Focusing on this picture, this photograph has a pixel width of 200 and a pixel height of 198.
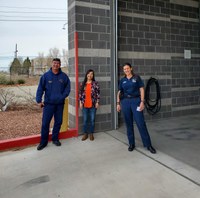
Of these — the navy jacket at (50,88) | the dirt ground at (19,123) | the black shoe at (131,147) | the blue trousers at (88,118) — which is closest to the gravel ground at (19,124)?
the dirt ground at (19,123)

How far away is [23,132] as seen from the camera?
5516mm

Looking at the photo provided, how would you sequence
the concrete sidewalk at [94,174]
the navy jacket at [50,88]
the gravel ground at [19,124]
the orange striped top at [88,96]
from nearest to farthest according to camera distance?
the concrete sidewalk at [94,174] < the navy jacket at [50,88] < the orange striped top at [88,96] < the gravel ground at [19,124]

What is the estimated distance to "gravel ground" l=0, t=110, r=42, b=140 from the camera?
5426mm

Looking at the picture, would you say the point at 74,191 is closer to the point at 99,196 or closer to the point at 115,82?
the point at 99,196

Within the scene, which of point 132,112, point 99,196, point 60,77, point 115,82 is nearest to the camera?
point 99,196

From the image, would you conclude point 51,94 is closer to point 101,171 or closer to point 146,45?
point 101,171

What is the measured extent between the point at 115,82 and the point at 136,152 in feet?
6.32

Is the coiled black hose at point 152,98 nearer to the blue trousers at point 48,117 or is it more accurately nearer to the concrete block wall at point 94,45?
the concrete block wall at point 94,45

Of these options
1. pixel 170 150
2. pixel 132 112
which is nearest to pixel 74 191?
pixel 132 112

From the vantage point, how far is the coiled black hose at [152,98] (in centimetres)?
595

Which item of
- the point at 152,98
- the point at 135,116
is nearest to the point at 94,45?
the point at 135,116

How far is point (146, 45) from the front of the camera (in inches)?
236

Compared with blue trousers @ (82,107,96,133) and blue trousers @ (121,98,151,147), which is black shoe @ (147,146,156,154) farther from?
blue trousers @ (82,107,96,133)

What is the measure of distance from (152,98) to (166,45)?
5.11 feet
